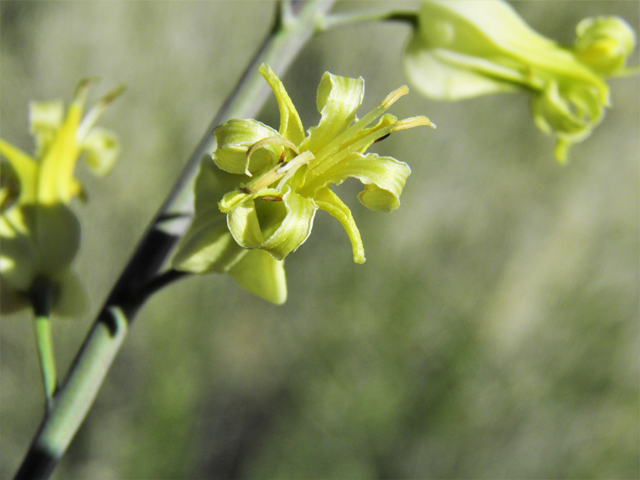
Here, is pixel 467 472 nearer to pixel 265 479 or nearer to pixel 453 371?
pixel 453 371

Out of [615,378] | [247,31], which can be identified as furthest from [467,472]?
[247,31]

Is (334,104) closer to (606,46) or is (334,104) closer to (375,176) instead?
(375,176)

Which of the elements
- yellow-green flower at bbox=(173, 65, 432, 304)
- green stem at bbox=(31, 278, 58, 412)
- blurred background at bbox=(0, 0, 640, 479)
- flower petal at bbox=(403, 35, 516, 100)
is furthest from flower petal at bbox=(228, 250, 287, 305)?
blurred background at bbox=(0, 0, 640, 479)

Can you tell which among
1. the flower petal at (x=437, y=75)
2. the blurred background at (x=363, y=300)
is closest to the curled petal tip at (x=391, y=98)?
the flower petal at (x=437, y=75)

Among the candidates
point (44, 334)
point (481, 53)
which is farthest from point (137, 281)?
point (481, 53)

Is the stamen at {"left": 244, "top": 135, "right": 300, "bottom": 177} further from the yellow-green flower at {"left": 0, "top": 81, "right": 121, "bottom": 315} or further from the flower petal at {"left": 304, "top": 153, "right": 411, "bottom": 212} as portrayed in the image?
the yellow-green flower at {"left": 0, "top": 81, "right": 121, "bottom": 315}

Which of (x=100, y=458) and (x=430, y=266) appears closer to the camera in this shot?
(x=100, y=458)
